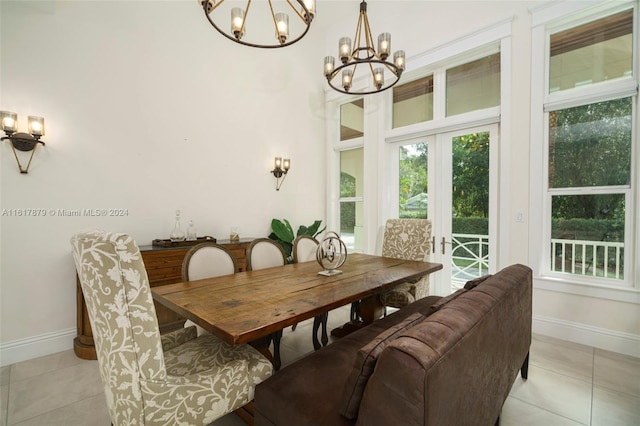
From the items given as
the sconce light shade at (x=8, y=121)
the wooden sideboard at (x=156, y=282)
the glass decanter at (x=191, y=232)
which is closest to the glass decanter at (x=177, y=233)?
the glass decanter at (x=191, y=232)

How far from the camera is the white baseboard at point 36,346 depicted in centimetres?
243

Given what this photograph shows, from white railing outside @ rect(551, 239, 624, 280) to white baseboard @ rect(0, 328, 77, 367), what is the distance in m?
4.95

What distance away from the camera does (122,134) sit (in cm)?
304

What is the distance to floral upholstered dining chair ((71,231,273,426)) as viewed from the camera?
1051mm

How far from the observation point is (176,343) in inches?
67.6

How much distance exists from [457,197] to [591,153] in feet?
4.37

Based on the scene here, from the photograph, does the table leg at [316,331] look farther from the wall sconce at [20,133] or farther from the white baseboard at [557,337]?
the wall sconce at [20,133]

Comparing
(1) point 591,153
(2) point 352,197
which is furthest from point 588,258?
(2) point 352,197

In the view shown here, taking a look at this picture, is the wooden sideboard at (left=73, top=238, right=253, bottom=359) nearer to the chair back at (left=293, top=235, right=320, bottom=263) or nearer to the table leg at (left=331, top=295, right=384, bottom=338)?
the chair back at (left=293, top=235, right=320, bottom=263)

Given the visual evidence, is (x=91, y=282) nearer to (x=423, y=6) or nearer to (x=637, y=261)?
(x=637, y=261)

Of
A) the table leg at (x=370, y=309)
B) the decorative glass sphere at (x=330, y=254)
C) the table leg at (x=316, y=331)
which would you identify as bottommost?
the table leg at (x=316, y=331)

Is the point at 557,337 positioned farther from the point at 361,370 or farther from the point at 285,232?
the point at 285,232

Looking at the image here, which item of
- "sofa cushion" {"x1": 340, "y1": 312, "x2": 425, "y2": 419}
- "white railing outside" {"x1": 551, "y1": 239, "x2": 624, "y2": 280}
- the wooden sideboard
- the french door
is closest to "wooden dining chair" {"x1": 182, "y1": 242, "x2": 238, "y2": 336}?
the wooden sideboard

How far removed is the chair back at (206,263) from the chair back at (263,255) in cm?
24
